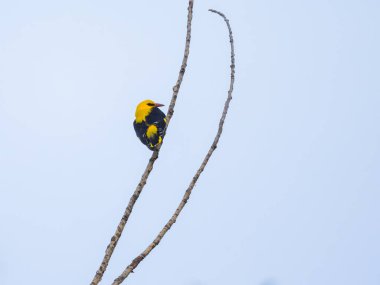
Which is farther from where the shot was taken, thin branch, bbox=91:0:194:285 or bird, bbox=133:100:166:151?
bird, bbox=133:100:166:151

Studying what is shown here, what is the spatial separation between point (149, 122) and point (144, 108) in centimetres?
79

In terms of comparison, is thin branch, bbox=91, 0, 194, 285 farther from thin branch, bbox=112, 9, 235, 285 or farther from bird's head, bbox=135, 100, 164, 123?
bird's head, bbox=135, 100, 164, 123

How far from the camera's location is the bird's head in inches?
339

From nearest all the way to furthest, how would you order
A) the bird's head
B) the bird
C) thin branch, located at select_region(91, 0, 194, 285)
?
thin branch, located at select_region(91, 0, 194, 285)
the bird
the bird's head

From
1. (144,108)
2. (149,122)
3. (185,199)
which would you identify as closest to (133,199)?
(185,199)

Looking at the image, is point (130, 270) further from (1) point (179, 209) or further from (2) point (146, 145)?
(2) point (146, 145)

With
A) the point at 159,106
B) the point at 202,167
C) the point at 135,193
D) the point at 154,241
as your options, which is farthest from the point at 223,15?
the point at 159,106

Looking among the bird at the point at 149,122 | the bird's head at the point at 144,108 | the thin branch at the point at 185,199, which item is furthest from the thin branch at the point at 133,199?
the bird's head at the point at 144,108

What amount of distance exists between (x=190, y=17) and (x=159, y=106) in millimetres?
6319

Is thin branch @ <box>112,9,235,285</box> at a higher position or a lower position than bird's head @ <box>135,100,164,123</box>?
lower

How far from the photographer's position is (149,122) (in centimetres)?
820

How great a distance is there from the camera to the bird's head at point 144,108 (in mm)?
8617

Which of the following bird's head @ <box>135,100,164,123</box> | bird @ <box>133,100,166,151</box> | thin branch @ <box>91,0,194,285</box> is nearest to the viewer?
thin branch @ <box>91,0,194,285</box>

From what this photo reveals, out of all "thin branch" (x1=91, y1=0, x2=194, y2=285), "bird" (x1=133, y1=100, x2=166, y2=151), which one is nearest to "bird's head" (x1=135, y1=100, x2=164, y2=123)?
"bird" (x1=133, y1=100, x2=166, y2=151)
